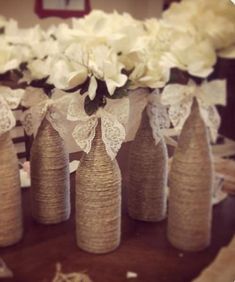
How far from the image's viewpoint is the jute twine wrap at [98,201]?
2.03 feet

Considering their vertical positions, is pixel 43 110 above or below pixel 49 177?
above

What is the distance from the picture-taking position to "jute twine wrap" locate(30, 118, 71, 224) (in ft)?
2.17

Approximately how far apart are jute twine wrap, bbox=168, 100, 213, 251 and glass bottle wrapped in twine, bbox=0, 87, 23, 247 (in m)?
0.22

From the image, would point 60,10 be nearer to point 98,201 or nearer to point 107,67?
point 107,67

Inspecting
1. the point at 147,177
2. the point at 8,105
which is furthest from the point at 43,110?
the point at 147,177

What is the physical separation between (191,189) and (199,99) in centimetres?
13

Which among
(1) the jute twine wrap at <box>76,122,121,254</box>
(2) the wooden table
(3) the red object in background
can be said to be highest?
(3) the red object in background

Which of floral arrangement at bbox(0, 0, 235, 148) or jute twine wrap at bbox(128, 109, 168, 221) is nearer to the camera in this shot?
floral arrangement at bbox(0, 0, 235, 148)

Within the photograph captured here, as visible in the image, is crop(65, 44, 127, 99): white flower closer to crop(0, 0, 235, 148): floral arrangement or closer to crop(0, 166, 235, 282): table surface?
crop(0, 0, 235, 148): floral arrangement

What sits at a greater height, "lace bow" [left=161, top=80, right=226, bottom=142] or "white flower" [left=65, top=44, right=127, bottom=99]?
"white flower" [left=65, top=44, right=127, bottom=99]

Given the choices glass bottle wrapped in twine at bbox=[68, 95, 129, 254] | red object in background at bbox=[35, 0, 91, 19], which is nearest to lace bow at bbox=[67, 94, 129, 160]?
glass bottle wrapped in twine at bbox=[68, 95, 129, 254]

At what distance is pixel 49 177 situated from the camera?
67 cm

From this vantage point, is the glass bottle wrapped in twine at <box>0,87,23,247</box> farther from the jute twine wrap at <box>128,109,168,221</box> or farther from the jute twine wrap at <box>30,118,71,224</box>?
the jute twine wrap at <box>128,109,168,221</box>

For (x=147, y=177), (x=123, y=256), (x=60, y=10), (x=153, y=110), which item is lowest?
(x=123, y=256)
